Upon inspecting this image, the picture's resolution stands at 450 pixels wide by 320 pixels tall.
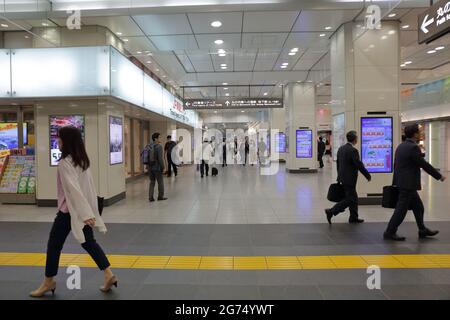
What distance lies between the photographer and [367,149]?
25.2 feet

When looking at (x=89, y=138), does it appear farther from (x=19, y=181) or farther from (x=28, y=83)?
(x=19, y=181)

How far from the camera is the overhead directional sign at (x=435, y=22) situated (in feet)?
13.1

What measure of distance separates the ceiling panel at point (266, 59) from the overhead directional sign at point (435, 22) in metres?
6.02

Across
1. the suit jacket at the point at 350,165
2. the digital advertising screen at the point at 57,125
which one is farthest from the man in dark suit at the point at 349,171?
the digital advertising screen at the point at 57,125

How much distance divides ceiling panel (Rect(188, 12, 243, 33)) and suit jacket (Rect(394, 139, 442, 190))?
4.26 meters

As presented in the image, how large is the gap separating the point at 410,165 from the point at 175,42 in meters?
6.44

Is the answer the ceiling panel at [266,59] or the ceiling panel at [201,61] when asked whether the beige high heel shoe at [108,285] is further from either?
the ceiling panel at [266,59]

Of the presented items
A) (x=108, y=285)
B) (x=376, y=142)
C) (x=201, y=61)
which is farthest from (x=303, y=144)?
(x=108, y=285)

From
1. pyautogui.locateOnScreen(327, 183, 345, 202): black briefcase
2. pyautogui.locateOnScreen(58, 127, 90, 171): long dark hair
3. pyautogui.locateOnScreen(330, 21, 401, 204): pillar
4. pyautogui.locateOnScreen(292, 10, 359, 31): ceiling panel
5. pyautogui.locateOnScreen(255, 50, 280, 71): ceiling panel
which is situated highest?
pyautogui.locateOnScreen(255, 50, 280, 71): ceiling panel

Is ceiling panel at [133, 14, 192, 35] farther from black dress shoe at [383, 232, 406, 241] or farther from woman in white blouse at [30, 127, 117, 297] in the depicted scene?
black dress shoe at [383, 232, 406, 241]

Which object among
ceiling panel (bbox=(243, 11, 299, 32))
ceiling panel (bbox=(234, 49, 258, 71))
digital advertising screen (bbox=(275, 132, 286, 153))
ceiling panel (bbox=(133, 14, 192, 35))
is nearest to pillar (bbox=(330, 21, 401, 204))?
ceiling panel (bbox=(243, 11, 299, 32))

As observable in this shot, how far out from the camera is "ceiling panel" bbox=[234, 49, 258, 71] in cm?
1034

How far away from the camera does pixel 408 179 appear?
15.4 ft

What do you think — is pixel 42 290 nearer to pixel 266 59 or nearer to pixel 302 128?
pixel 266 59
